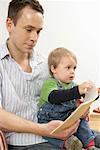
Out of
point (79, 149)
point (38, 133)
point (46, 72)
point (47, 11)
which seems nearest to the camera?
point (38, 133)

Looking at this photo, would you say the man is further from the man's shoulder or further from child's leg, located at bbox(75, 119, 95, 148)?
child's leg, located at bbox(75, 119, 95, 148)

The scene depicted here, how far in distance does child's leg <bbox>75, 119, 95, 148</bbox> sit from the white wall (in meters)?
1.52

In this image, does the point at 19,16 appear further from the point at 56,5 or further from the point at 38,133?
the point at 56,5

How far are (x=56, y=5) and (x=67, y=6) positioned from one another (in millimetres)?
107

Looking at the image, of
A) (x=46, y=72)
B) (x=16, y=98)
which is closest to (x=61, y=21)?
(x=46, y=72)

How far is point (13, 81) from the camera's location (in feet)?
4.87

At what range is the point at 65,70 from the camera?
5.04ft

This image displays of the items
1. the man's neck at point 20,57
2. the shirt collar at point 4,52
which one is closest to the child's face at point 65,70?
the man's neck at point 20,57

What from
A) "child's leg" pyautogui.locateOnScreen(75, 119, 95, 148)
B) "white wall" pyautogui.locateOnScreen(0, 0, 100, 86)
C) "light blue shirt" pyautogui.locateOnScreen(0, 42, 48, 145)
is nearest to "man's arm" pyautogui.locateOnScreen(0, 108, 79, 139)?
"light blue shirt" pyautogui.locateOnScreen(0, 42, 48, 145)

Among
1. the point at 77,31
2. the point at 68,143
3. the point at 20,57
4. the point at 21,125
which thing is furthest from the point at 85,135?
the point at 77,31

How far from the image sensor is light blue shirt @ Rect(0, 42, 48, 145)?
4.76 feet

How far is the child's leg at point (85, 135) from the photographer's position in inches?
61.7

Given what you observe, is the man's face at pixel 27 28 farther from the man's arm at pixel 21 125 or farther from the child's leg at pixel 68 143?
the child's leg at pixel 68 143

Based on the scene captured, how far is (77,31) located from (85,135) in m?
1.67
